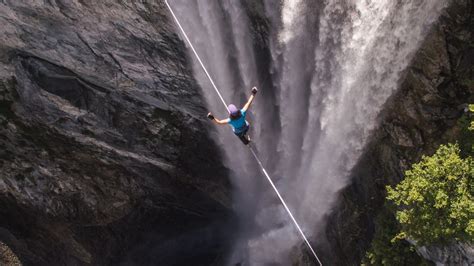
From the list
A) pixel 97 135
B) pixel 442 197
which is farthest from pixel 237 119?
pixel 97 135

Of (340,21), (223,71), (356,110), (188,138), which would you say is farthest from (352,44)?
(188,138)

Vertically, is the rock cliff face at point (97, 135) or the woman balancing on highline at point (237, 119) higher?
the rock cliff face at point (97, 135)

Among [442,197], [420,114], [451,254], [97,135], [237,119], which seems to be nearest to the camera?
[442,197]

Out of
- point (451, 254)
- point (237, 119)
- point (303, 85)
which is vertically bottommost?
point (451, 254)

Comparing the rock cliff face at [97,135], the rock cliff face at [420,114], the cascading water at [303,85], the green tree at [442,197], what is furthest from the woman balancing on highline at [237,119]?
the rock cliff face at [97,135]

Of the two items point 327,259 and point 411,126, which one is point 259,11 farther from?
point 327,259

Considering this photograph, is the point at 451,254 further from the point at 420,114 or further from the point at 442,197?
the point at 420,114

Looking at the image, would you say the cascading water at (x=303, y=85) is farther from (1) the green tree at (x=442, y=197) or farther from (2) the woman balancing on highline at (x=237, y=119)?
(2) the woman balancing on highline at (x=237, y=119)
